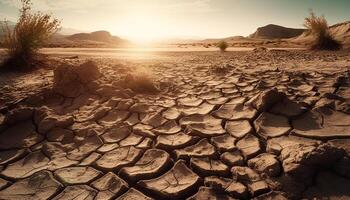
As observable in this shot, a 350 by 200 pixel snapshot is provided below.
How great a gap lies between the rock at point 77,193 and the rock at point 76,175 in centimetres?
6

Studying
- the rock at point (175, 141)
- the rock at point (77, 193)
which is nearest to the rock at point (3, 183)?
the rock at point (77, 193)

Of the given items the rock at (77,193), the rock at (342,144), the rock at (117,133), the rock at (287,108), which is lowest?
the rock at (77,193)

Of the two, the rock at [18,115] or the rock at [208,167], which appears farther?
the rock at [18,115]

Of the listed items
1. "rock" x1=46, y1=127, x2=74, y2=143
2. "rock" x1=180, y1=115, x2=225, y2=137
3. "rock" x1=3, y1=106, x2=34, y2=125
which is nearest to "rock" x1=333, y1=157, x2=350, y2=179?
"rock" x1=180, y1=115, x2=225, y2=137

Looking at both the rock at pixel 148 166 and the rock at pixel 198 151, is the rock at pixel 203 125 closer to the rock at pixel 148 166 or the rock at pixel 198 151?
the rock at pixel 198 151

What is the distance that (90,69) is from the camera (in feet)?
12.3

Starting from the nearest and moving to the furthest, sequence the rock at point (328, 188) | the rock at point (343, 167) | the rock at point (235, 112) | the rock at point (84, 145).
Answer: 1. the rock at point (328, 188)
2. the rock at point (343, 167)
3. the rock at point (84, 145)
4. the rock at point (235, 112)

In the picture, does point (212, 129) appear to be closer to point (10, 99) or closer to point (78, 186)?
point (78, 186)

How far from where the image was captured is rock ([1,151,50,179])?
2.02 metres

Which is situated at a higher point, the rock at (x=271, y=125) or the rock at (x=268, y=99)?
the rock at (x=268, y=99)

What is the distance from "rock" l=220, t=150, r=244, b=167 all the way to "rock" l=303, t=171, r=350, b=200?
18.2 inches

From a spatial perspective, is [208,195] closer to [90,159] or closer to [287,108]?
[90,159]

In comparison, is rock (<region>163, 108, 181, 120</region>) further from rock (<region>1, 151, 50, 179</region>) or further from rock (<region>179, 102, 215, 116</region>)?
rock (<region>1, 151, 50, 179</region>)

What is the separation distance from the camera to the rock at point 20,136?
2.44 meters
